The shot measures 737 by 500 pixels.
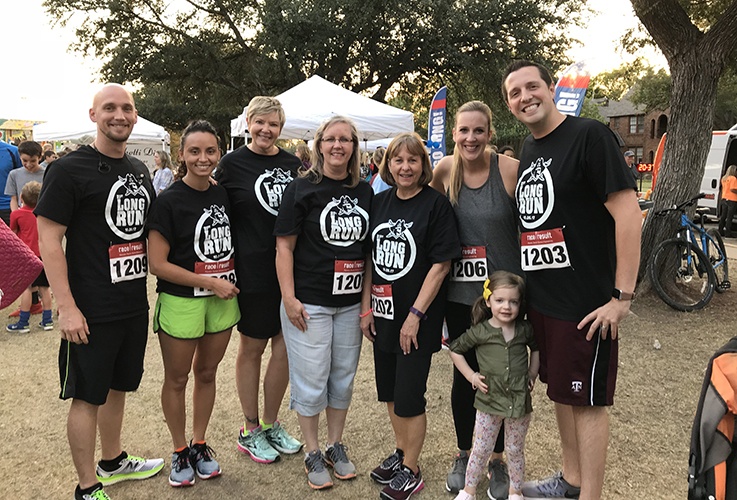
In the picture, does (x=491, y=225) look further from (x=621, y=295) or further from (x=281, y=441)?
(x=281, y=441)

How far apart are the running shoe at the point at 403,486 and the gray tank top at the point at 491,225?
94 cm

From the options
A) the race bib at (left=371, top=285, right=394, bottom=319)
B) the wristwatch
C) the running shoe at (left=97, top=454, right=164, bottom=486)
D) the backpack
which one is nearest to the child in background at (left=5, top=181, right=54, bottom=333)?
the running shoe at (left=97, top=454, right=164, bottom=486)

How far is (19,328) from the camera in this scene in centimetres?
543

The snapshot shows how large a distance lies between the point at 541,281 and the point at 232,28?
64.6 feet

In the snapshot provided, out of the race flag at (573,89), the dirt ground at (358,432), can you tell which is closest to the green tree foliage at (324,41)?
the race flag at (573,89)

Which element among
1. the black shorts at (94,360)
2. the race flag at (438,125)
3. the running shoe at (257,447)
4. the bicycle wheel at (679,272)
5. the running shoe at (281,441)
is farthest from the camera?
the race flag at (438,125)

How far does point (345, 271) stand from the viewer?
8.70 feet

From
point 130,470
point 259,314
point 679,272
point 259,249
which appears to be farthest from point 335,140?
point 679,272

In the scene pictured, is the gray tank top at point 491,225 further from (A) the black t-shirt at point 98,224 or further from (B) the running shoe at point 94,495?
(B) the running shoe at point 94,495

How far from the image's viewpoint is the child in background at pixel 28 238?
524cm

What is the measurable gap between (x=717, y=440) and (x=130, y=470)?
8.96 ft

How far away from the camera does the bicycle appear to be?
19.0 ft

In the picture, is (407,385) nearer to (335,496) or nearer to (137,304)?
(335,496)

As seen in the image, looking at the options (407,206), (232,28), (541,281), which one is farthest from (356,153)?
(232,28)
